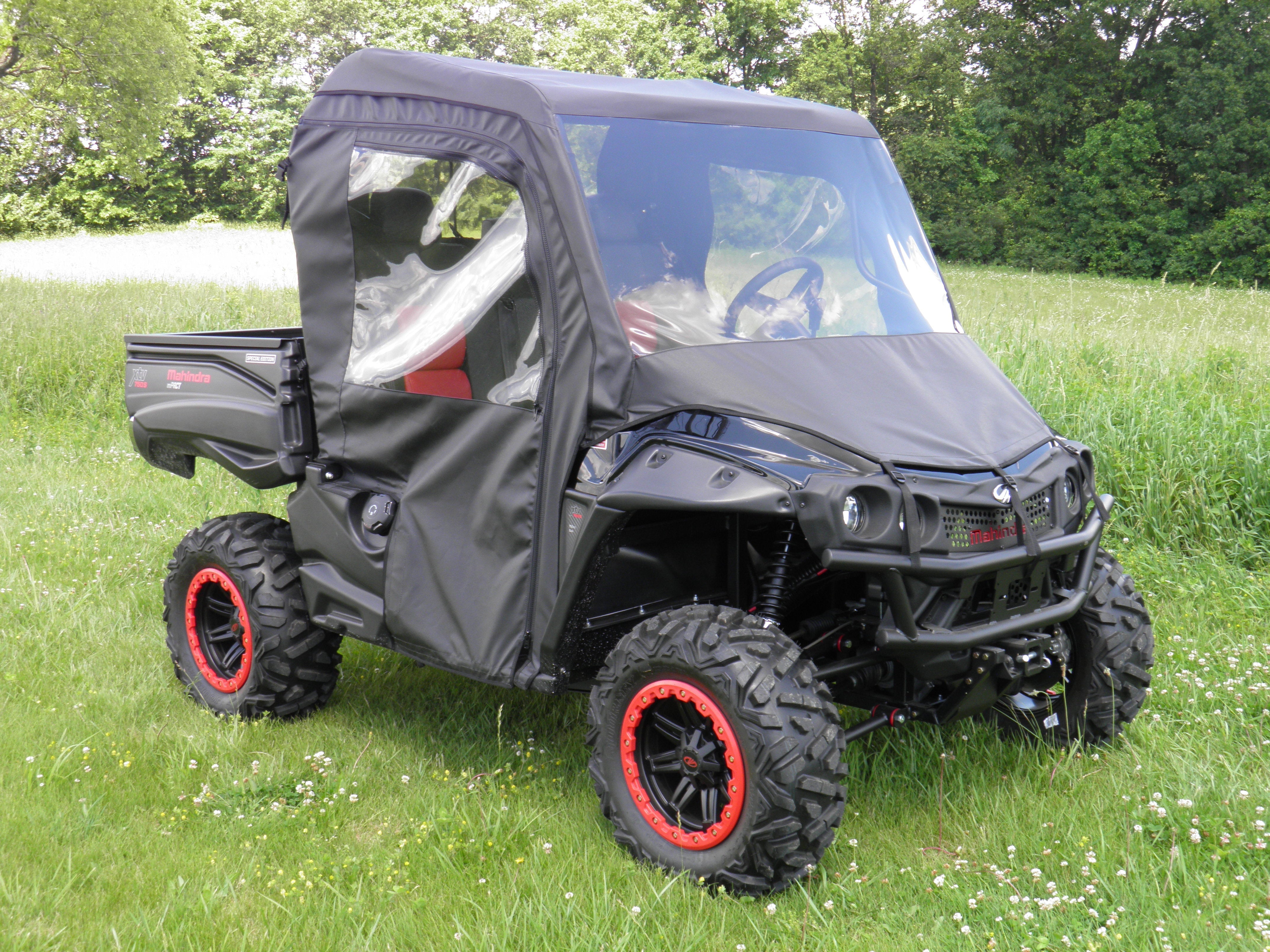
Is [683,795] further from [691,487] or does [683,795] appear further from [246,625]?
[246,625]

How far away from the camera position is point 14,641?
16.1ft

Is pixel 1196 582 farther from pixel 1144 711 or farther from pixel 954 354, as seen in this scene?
pixel 954 354

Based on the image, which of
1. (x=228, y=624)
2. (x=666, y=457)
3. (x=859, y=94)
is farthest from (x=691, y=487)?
(x=859, y=94)

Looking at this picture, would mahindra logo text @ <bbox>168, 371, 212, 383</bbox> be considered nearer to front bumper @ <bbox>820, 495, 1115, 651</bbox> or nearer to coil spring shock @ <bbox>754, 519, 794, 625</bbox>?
coil spring shock @ <bbox>754, 519, 794, 625</bbox>

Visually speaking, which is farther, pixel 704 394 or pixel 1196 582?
pixel 1196 582

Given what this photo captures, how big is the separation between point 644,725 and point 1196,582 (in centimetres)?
322

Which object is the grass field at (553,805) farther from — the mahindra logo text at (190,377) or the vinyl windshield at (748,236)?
the vinyl windshield at (748,236)

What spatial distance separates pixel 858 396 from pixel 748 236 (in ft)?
2.31

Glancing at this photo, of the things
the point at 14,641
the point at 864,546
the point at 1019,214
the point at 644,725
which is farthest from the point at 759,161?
the point at 1019,214

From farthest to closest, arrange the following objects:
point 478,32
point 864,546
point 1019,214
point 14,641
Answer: point 478,32 → point 1019,214 → point 14,641 → point 864,546

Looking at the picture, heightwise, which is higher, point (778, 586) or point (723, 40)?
point (778, 586)

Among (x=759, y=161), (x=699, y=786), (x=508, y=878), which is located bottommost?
(x=508, y=878)

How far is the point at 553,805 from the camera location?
11.4 feet

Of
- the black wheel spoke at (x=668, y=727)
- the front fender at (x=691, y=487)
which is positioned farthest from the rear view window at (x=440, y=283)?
the black wheel spoke at (x=668, y=727)
